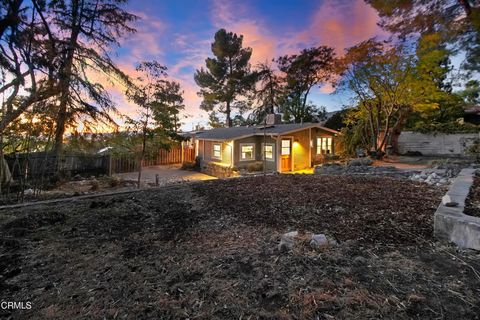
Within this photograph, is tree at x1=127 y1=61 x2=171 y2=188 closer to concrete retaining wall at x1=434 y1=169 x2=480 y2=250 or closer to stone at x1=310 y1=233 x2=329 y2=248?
stone at x1=310 y1=233 x2=329 y2=248

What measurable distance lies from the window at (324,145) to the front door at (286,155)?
2.71 metres

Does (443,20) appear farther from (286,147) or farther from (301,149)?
(286,147)

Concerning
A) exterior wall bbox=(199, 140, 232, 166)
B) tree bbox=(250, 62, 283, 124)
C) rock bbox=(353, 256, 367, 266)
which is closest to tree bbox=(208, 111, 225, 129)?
tree bbox=(250, 62, 283, 124)

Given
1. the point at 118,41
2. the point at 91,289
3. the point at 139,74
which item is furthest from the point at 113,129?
the point at 91,289

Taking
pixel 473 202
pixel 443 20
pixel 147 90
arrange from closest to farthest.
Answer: pixel 473 202, pixel 147 90, pixel 443 20

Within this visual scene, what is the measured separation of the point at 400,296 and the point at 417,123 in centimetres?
1889

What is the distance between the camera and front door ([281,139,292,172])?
13.6 meters

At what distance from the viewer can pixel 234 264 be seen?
7.71 ft

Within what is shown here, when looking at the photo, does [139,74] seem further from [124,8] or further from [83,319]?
[83,319]

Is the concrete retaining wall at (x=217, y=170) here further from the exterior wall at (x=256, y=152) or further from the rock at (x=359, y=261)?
the rock at (x=359, y=261)

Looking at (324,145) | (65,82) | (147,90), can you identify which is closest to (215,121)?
(324,145)

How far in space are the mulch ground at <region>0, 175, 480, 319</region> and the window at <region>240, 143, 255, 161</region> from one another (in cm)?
973

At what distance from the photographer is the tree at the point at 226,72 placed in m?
23.5

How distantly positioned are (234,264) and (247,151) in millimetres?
11913
